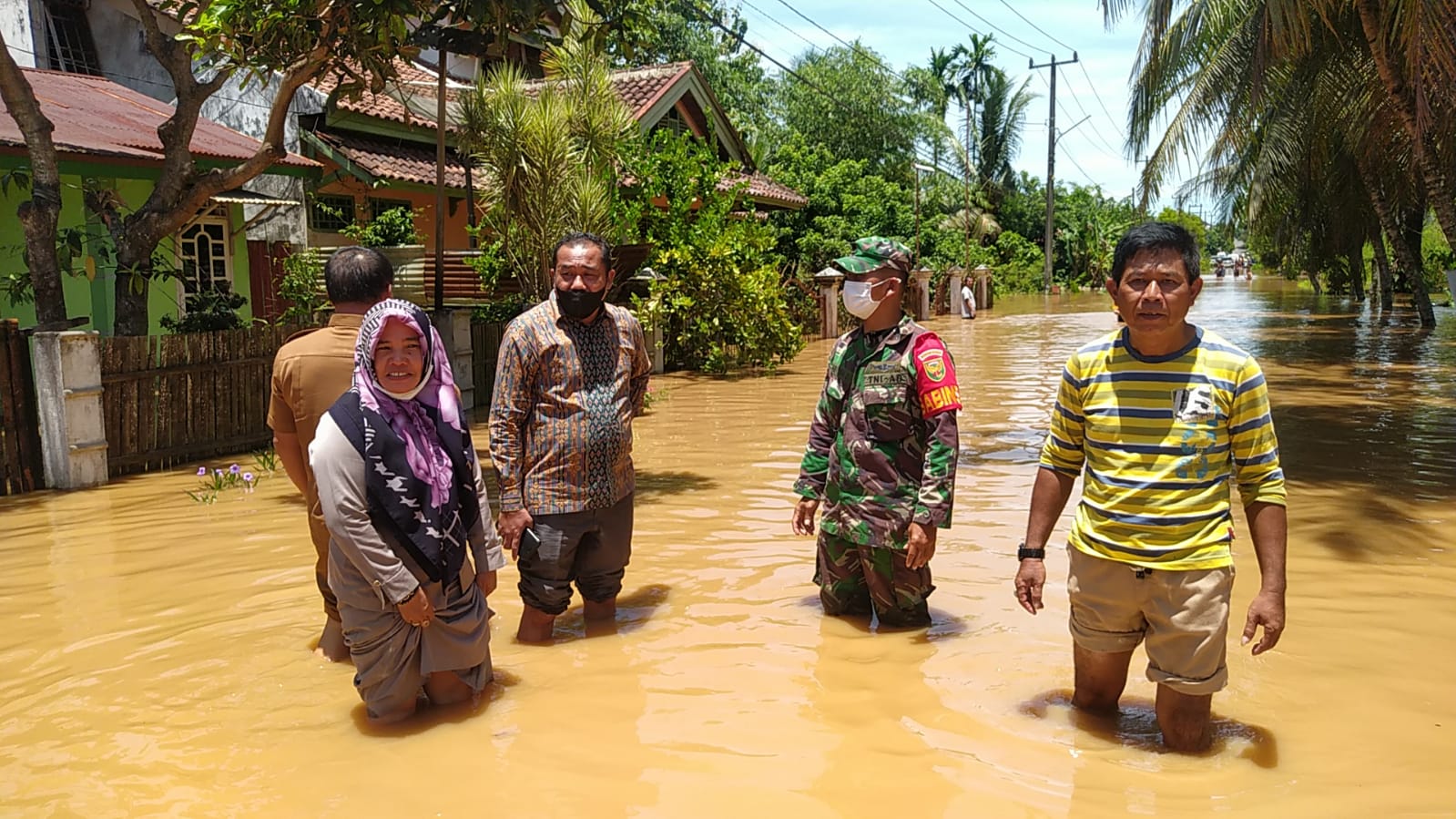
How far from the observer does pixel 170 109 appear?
15438mm

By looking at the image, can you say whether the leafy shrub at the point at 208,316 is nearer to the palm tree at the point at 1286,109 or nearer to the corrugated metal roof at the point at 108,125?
the corrugated metal roof at the point at 108,125

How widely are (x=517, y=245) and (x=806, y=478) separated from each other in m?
10.4

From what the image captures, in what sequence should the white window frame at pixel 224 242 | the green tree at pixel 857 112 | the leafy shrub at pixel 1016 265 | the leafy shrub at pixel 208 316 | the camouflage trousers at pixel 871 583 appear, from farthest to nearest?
the leafy shrub at pixel 1016 265, the green tree at pixel 857 112, the white window frame at pixel 224 242, the leafy shrub at pixel 208 316, the camouflage trousers at pixel 871 583

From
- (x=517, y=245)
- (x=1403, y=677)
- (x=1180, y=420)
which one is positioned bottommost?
(x=1403, y=677)

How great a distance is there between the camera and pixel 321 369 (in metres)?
4.55

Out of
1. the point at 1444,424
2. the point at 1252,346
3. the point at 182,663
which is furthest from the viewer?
the point at 1252,346

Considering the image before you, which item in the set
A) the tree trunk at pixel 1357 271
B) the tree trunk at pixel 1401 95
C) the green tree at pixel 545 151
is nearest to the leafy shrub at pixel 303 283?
the green tree at pixel 545 151

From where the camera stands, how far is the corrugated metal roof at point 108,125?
435 inches

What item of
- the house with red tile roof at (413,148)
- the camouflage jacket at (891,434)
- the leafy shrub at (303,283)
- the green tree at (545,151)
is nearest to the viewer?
the camouflage jacket at (891,434)

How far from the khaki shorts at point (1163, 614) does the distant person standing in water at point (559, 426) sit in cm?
212

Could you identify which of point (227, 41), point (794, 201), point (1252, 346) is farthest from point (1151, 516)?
point (794, 201)

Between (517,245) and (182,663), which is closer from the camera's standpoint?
(182,663)

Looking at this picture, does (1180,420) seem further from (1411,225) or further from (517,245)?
(1411,225)

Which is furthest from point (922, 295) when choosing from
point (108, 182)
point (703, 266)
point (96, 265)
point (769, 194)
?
point (96, 265)
